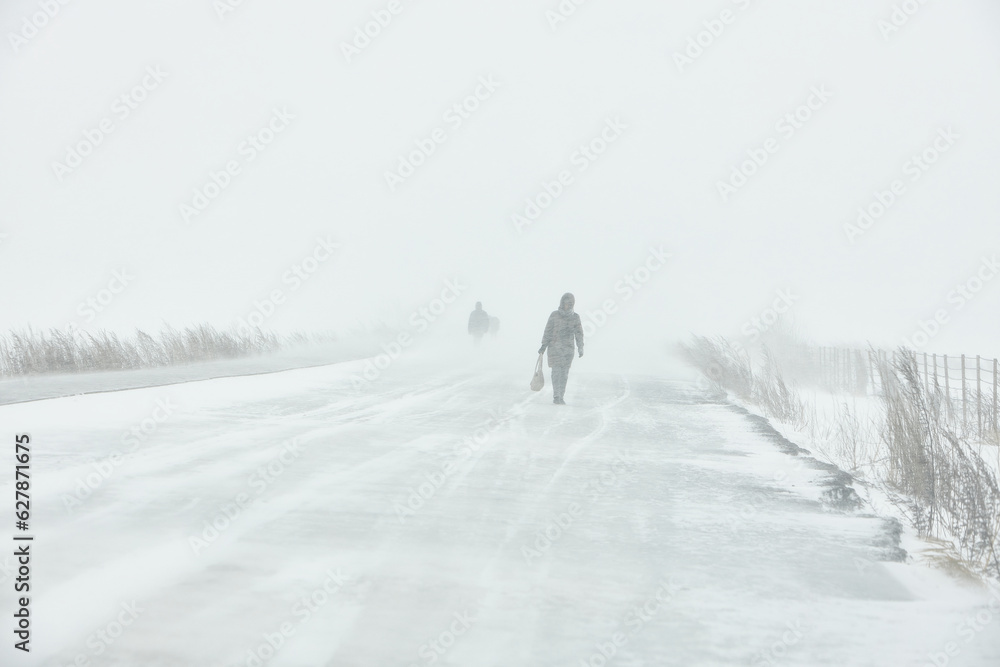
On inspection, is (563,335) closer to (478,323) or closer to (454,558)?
(454,558)

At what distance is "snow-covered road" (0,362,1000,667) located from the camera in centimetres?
367

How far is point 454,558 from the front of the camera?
Result: 494cm

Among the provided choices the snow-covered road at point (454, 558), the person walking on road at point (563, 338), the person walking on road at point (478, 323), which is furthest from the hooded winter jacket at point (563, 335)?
the person walking on road at point (478, 323)

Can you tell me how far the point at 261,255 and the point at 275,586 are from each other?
116 m

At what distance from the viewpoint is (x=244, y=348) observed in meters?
25.7

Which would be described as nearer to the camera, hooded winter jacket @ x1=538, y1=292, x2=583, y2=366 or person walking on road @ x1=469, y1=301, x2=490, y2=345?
hooded winter jacket @ x1=538, y1=292, x2=583, y2=366

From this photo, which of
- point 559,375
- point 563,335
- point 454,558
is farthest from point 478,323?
point 454,558

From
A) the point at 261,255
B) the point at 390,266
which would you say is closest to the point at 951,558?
the point at 261,255

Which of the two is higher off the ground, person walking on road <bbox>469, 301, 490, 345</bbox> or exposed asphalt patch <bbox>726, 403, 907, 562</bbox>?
exposed asphalt patch <bbox>726, 403, 907, 562</bbox>

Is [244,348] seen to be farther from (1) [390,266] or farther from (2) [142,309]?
(1) [390,266]

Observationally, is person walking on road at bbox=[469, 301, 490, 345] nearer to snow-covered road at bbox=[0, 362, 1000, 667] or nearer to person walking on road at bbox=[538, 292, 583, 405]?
person walking on road at bbox=[538, 292, 583, 405]

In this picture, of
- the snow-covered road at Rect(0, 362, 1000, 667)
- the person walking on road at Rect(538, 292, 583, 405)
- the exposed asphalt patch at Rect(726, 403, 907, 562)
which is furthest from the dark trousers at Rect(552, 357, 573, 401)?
the snow-covered road at Rect(0, 362, 1000, 667)

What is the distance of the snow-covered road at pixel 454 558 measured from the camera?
3674 millimetres

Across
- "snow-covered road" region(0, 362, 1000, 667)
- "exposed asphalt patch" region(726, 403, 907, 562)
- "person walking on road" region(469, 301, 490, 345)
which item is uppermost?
"snow-covered road" region(0, 362, 1000, 667)
